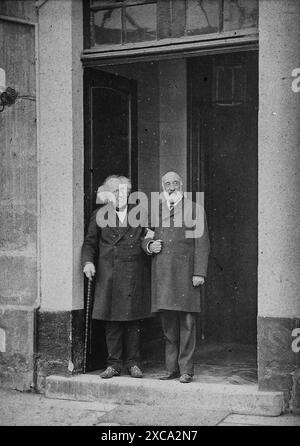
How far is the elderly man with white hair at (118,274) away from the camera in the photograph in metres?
7.24

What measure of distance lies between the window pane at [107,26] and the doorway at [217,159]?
4.28 ft

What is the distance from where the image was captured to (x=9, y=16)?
7.34 meters

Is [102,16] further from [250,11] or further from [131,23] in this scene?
[250,11]

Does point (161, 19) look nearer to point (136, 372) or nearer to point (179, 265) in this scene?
point (179, 265)

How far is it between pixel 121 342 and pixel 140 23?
2.88 m

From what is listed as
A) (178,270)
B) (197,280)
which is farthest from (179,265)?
(197,280)

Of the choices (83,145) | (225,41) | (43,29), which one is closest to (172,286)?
(83,145)

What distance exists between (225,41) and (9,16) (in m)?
2.08

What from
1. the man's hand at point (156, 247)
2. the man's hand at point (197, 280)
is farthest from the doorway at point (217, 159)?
the man's hand at point (197, 280)

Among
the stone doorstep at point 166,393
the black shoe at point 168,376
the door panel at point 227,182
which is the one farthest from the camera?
the door panel at point 227,182

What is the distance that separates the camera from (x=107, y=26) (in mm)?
7270

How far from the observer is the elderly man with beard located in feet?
23.0

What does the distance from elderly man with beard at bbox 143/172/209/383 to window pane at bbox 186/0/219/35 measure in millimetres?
1293

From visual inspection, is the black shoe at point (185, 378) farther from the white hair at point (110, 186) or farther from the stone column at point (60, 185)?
the white hair at point (110, 186)
